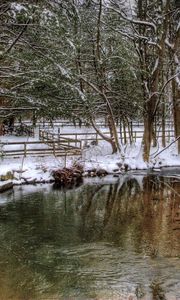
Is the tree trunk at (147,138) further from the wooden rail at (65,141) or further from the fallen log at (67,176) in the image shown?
the fallen log at (67,176)

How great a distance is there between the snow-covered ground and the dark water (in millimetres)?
2188

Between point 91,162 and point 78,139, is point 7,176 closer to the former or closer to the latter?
point 91,162

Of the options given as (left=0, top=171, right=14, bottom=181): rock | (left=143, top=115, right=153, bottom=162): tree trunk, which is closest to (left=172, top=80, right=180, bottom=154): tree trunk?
(left=143, top=115, right=153, bottom=162): tree trunk

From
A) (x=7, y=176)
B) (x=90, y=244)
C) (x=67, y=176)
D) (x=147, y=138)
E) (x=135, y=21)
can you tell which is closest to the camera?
(x=90, y=244)

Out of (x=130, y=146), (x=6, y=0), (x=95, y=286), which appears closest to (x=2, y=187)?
(x=6, y=0)

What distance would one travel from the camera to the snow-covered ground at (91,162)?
64.3 feet

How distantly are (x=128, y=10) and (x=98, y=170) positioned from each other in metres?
9.14

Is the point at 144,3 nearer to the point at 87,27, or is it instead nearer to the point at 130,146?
the point at 87,27

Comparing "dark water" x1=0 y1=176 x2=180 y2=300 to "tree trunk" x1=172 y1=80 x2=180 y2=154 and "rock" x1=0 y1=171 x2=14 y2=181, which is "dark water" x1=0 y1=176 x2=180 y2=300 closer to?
"rock" x1=0 y1=171 x2=14 y2=181

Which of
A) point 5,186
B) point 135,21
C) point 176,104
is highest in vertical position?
point 135,21

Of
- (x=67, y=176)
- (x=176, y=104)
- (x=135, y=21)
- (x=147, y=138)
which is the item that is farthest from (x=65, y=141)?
(x=135, y=21)

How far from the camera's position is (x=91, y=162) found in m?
22.4

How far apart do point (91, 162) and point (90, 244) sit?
1158 cm

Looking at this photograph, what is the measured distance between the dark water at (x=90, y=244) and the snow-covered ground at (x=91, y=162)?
2188 millimetres
